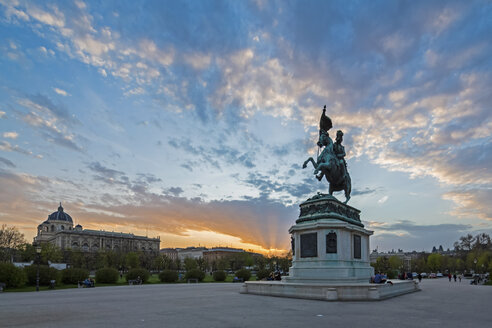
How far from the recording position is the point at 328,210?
24.0m

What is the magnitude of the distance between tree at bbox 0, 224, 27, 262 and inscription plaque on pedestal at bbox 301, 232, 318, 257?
238 ft

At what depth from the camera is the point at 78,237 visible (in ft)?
Result: 572

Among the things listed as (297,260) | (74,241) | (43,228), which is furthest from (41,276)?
(43,228)

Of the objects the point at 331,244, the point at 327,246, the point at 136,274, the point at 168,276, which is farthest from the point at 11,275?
the point at 331,244

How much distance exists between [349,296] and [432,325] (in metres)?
7.21

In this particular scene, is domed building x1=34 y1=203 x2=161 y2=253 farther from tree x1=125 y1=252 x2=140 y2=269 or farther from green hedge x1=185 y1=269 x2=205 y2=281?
green hedge x1=185 y1=269 x2=205 y2=281

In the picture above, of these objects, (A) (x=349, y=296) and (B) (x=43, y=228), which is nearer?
(A) (x=349, y=296)

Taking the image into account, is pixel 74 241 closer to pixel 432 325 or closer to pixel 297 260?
pixel 297 260

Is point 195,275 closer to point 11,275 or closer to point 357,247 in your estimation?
point 11,275

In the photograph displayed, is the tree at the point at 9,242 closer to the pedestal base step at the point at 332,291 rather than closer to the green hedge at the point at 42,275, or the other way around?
the green hedge at the point at 42,275

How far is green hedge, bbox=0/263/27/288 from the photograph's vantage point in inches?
1448

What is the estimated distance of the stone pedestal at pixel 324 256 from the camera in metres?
21.3

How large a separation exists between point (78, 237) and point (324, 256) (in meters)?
176

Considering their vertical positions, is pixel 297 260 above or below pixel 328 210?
below
